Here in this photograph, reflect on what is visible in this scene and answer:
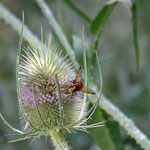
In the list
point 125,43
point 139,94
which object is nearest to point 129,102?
point 139,94

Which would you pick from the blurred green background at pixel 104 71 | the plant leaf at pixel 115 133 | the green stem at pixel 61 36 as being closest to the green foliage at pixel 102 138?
the plant leaf at pixel 115 133

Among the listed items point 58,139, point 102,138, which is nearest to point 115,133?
point 102,138

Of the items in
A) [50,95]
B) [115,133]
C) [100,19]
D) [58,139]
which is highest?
[100,19]

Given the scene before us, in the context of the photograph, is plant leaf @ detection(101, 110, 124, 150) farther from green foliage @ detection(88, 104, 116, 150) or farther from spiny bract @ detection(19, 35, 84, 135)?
spiny bract @ detection(19, 35, 84, 135)

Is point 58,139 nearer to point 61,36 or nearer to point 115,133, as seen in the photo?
point 115,133

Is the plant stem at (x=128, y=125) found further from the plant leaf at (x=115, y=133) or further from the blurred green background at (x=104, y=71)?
the blurred green background at (x=104, y=71)

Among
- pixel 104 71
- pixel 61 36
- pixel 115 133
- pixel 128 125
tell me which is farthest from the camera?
pixel 104 71
